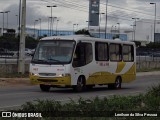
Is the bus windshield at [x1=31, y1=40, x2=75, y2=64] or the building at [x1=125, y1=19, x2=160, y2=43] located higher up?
the building at [x1=125, y1=19, x2=160, y2=43]

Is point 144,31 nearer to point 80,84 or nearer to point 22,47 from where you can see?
point 22,47

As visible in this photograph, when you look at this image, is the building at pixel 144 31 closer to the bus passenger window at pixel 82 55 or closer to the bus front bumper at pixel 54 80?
the bus passenger window at pixel 82 55

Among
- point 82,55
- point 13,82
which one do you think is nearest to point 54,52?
point 82,55

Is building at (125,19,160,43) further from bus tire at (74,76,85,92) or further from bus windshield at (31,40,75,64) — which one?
bus windshield at (31,40,75,64)

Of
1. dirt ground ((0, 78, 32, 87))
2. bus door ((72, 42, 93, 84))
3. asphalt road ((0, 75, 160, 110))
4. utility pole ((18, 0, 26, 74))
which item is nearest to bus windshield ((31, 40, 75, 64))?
bus door ((72, 42, 93, 84))

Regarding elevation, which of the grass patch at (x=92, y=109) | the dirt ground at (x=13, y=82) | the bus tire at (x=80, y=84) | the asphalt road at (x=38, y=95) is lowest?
the dirt ground at (x=13, y=82)

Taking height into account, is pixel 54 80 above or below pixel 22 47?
below

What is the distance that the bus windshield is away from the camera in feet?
73.5

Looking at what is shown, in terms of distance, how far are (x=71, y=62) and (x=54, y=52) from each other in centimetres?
100

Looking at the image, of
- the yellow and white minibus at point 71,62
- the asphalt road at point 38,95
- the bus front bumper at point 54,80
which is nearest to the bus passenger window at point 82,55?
the yellow and white minibus at point 71,62

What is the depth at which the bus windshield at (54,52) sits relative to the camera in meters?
22.4

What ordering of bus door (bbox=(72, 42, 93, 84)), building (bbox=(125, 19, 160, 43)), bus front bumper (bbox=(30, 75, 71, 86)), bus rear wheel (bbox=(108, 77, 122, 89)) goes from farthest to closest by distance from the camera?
building (bbox=(125, 19, 160, 43)) → bus rear wheel (bbox=(108, 77, 122, 89)) → bus door (bbox=(72, 42, 93, 84)) → bus front bumper (bbox=(30, 75, 71, 86))

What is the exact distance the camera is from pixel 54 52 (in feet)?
74.1

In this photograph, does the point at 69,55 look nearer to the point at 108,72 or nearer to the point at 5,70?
the point at 108,72
